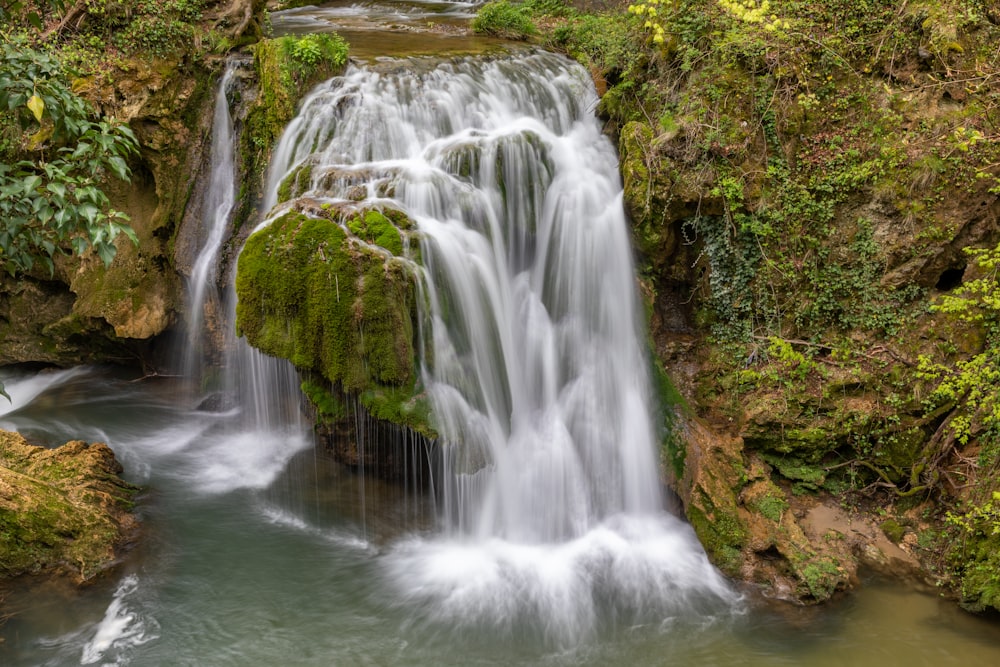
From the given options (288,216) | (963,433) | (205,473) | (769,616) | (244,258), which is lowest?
(769,616)

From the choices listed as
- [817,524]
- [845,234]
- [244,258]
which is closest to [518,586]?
[817,524]

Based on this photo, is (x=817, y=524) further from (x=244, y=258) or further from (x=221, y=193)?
(x=221, y=193)

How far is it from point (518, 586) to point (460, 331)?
2.58 m

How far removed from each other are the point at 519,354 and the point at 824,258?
3613mm

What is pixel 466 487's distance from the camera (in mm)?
6797

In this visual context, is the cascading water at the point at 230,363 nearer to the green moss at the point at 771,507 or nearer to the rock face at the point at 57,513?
the rock face at the point at 57,513

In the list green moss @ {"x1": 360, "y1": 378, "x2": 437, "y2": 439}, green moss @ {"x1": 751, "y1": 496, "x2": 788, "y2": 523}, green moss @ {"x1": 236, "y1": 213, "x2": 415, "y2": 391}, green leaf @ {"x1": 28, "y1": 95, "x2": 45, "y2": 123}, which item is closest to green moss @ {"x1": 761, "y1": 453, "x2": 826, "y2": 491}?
green moss @ {"x1": 751, "y1": 496, "x2": 788, "y2": 523}

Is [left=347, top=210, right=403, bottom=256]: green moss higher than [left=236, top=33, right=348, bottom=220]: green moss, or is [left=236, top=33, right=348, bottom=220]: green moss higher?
[left=236, top=33, right=348, bottom=220]: green moss

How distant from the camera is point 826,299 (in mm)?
7082

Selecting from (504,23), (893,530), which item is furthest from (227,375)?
(893,530)

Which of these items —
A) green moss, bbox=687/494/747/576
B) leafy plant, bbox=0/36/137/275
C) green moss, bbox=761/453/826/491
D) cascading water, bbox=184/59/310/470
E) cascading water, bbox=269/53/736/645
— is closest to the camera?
leafy plant, bbox=0/36/137/275

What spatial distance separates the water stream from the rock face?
25 centimetres

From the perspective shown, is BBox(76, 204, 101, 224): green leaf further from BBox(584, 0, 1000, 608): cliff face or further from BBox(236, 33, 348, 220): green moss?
BBox(584, 0, 1000, 608): cliff face

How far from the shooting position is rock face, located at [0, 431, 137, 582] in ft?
18.9
